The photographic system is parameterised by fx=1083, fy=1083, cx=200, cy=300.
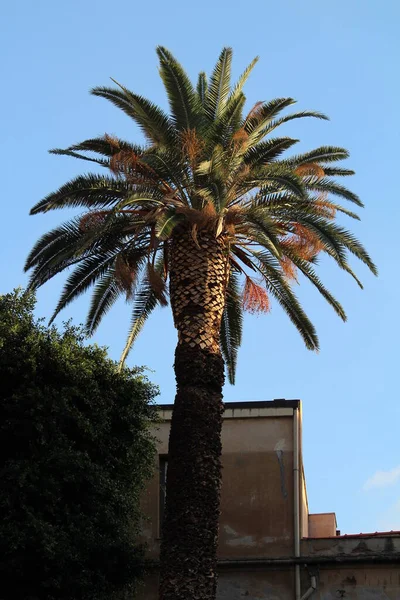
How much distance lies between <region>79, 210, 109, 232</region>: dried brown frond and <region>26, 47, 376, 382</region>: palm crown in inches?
0.7

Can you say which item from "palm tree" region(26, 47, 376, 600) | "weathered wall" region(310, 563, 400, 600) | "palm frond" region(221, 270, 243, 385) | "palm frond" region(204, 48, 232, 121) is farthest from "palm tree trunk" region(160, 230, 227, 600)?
"weathered wall" region(310, 563, 400, 600)

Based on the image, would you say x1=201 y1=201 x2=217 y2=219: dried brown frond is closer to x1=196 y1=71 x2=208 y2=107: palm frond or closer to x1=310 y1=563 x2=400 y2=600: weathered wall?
x1=196 y1=71 x2=208 y2=107: palm frond

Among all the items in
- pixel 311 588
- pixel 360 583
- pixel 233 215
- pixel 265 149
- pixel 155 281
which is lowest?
pixel 311 588

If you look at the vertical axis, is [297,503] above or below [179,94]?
below

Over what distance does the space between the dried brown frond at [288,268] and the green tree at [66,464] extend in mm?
4220

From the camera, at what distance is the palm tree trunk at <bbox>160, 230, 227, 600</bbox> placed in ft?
57.7

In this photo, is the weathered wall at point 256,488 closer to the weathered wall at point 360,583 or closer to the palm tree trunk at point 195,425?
the weathered wall at point 360,583

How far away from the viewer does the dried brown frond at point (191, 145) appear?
19.2m

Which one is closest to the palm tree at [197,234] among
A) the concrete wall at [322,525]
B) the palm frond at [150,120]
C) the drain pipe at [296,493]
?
the palm frond at [150,120]

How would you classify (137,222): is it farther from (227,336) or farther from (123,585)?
(123,585)

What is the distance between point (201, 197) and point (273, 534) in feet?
28.0

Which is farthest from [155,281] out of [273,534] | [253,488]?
[273,534]

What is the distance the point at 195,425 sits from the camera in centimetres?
1842

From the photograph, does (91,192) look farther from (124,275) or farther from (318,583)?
(318,583)
